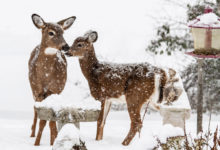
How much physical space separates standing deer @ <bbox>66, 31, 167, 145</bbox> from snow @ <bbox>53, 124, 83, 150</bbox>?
211 cm

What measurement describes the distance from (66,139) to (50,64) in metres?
2.28

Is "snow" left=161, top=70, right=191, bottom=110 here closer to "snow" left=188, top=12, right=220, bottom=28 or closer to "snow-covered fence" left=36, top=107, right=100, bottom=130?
"snow" left=188, top=12, right=220, bottom=28

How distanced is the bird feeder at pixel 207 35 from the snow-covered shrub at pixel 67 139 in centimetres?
319

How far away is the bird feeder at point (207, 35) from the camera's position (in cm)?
671

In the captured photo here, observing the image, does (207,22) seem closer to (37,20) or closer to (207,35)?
(207,35)

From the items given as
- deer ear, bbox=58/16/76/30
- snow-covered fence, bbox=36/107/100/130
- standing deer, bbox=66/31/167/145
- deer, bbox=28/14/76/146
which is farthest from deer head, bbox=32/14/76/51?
snow-covered fence, bbox=36/107/100/130

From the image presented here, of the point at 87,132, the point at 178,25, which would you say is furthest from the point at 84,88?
the point at 87,132

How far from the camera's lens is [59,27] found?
6.38 metres

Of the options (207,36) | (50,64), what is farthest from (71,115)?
(207,36)

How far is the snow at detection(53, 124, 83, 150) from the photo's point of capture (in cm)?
434

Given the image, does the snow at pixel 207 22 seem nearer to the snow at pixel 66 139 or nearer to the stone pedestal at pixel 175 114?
the stone pedestal at pixel 175 114

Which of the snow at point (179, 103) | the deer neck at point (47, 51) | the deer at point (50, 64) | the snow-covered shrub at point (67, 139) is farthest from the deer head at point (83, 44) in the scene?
the snow-covered shrub at point (67, 139)

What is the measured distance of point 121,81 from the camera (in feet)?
21.7

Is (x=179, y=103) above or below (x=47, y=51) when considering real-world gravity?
below
